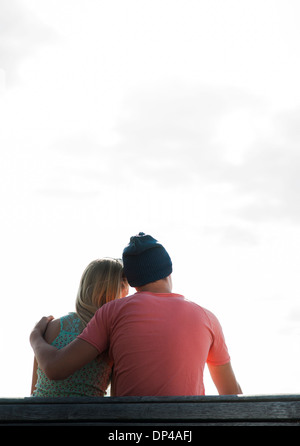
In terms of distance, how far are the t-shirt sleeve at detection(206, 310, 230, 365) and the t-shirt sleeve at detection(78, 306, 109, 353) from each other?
650mm

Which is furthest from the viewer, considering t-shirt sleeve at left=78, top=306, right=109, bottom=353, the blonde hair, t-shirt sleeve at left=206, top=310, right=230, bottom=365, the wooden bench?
the blonde hair

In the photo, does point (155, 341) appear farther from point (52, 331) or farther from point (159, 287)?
point (52, 331)

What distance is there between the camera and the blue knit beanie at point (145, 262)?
3990 mm

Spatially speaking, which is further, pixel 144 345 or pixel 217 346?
pixel 217 346

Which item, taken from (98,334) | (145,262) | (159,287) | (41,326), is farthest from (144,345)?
(41,326)

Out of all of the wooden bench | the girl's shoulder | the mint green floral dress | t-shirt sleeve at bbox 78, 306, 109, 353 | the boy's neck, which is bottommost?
the wooden bench

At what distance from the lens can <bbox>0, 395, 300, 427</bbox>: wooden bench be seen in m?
2.61

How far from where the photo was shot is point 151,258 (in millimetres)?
4047

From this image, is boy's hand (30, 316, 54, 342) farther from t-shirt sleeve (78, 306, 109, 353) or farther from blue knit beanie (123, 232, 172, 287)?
blue knit beanie (123, 232, 172, 287)

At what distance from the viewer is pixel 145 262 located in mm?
4035

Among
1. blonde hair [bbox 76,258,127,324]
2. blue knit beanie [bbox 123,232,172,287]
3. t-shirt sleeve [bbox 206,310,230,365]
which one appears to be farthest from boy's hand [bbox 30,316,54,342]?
t-shirt sleeve [bbox 206,310,230,365]

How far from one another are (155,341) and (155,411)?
0.88m
